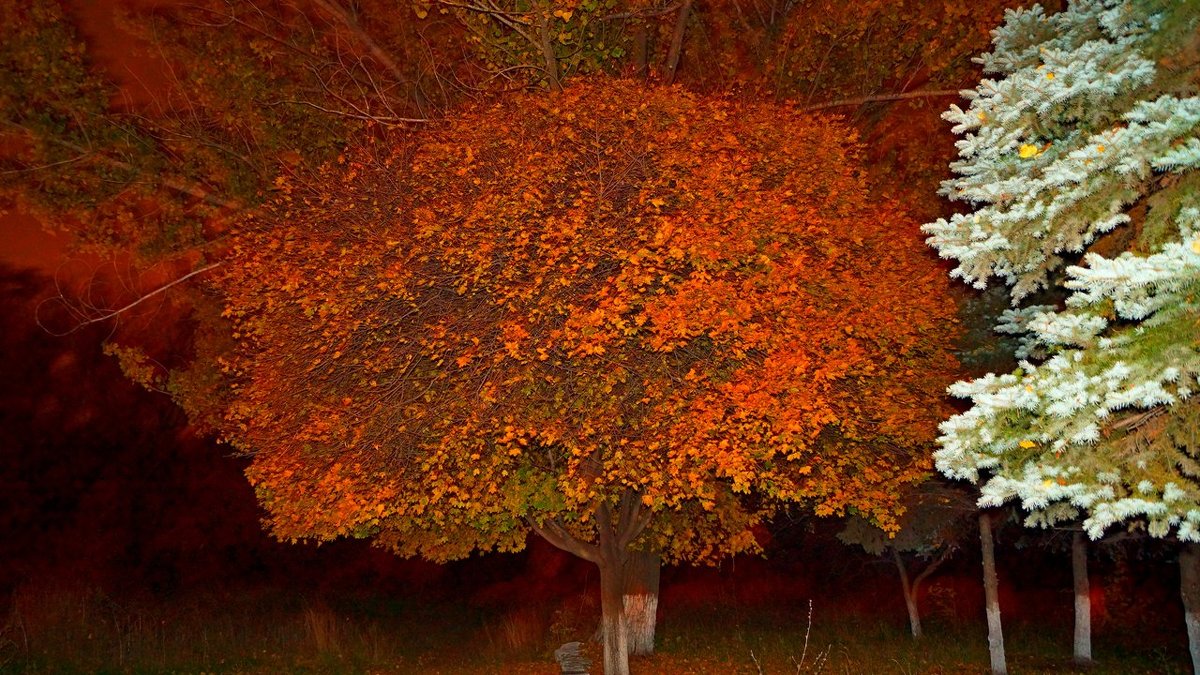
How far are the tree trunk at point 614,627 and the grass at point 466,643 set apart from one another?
1.81 meters

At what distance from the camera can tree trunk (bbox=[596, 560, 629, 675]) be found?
46.0ft

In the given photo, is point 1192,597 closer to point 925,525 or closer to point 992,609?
point 992,609

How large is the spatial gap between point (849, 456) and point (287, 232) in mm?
7926

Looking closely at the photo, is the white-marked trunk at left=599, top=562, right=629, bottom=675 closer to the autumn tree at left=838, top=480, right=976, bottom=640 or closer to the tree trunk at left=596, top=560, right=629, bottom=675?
the tree trunk at left=596, top=560, right=629, bottom=675

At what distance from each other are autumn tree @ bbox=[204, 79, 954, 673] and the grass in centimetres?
429

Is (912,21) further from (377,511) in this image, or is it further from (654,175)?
(377,511)

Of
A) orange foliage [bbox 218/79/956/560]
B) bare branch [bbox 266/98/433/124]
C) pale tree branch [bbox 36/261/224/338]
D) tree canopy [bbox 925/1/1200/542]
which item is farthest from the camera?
pale tree branch [bbox 36/261/224/338]

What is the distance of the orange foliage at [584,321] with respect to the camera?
36.9ft

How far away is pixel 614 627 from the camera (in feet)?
46.6

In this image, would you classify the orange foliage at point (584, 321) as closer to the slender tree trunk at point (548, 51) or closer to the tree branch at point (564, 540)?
the tree branch at point (564, 540)

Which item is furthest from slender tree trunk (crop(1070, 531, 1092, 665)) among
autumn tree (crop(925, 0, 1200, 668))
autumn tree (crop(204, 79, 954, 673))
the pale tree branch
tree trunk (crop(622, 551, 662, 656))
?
the pale tree branch

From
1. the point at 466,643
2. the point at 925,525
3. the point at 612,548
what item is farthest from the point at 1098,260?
the point at 466,643

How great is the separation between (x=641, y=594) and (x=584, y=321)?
28.9ft

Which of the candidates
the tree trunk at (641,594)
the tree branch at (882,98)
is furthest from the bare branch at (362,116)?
the tree trunk at (641,594)
